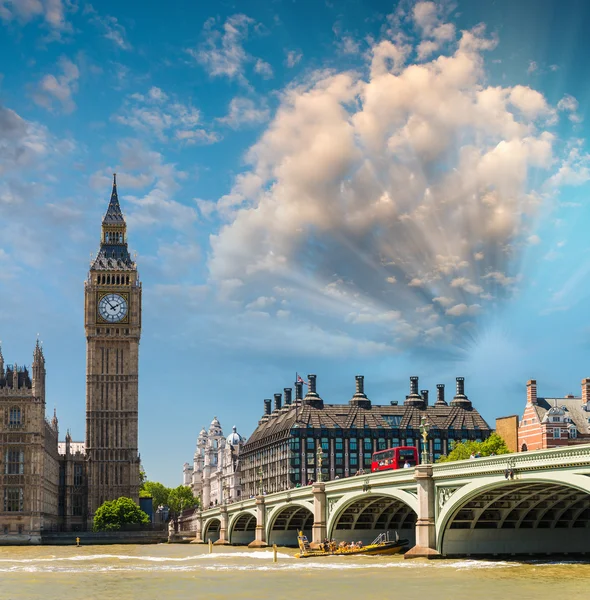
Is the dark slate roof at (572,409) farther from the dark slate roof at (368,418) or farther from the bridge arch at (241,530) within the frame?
the dark slate roof at (368,418)

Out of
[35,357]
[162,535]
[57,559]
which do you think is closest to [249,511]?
[57,559]

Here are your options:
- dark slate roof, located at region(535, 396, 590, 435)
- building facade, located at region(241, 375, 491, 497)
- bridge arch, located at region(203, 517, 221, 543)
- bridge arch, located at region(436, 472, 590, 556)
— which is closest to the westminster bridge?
bridge arch, located at region(436, 472, 590, 556)

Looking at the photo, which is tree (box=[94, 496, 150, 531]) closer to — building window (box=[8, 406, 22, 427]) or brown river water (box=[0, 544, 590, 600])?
building window (box=[8, 406, 22, 427])

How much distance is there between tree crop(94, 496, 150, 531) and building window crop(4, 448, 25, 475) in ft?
58.6

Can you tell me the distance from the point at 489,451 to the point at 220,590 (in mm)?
75855

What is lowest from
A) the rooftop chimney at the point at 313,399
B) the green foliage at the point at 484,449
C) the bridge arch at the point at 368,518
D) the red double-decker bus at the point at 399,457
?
the bridge arch at the point at 368,518

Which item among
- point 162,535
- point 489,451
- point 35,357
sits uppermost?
point 35,357

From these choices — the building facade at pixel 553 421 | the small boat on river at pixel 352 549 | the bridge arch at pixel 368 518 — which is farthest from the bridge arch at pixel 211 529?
the small boat on river at pixel 352 549

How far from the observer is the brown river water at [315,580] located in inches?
2357

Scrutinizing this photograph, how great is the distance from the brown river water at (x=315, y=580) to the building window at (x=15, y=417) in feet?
296

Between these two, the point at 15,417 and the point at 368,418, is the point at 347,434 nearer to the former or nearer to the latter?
the point at 368,418

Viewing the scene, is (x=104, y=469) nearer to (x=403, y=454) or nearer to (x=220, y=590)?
(x=403, y=454)

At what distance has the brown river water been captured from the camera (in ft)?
196

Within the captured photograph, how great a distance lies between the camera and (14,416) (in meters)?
178
